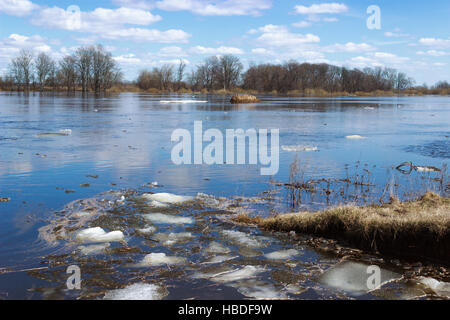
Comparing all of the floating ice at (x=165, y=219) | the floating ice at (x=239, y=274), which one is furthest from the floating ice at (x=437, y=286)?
the floating ice at (x=165, y=219)

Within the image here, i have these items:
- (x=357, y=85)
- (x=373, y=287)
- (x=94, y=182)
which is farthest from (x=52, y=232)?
(x=357, y=85)

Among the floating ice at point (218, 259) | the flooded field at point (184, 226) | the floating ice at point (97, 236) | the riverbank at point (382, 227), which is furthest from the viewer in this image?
the floating ice at point (97, 236)

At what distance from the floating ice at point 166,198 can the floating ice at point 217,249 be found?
2287 mm

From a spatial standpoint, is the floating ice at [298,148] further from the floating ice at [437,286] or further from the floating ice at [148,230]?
the floating ice at [437,286]

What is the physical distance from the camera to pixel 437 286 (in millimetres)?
5160

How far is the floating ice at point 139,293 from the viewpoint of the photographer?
4809mm

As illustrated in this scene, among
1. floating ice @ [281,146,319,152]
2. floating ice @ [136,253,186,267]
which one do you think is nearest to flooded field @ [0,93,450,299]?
floating ice @ [136,253,186,267]

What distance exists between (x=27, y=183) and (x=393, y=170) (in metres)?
9.70

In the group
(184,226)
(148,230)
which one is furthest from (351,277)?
(148,230)

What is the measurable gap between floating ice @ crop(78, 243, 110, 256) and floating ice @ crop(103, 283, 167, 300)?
4.17 ft

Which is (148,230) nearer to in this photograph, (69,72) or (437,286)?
(437,286)

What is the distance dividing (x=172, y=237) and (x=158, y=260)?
0.93m

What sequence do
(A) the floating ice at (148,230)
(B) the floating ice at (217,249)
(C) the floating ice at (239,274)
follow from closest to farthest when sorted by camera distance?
(C) the floating ice at (239,274) → (B) the floating ice at (217,249) → (A) the floating ice at (148,230)
